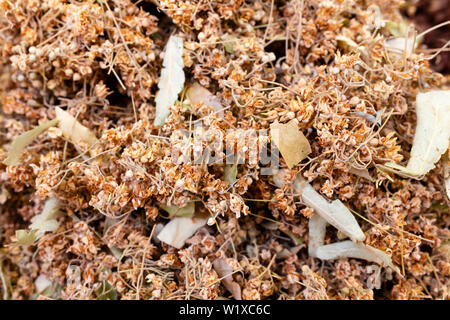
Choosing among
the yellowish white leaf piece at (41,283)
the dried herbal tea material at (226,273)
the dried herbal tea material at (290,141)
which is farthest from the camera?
the yellowish white leaf piece at (41,283)

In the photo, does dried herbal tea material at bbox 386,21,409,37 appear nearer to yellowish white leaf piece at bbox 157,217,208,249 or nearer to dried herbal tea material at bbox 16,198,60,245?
yellowish white leaf piece at bbox 157,217,208,249

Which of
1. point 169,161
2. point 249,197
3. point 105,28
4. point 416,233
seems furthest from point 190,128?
point 416,233

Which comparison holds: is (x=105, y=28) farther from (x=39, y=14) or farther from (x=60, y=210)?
(x=60, y=210)

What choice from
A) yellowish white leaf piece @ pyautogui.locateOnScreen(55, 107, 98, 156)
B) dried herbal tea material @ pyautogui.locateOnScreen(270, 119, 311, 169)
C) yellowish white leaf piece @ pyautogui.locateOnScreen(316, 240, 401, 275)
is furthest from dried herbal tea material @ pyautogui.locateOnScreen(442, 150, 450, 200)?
yellowish white leaf piece @ pyautogui.locateOnScreen(55, 107, 98, 156)

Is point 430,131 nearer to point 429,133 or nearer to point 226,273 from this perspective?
point 429,133

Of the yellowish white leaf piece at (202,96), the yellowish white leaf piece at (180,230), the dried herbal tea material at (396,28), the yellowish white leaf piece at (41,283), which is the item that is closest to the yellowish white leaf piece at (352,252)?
the yellowish white leaf piece at (180,230)

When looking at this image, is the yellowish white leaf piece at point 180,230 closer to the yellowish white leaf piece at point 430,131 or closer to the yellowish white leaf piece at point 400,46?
the yellowish white leaf piece at point 430,131

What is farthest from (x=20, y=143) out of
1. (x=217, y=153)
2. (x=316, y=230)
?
(x=316, y=230)
